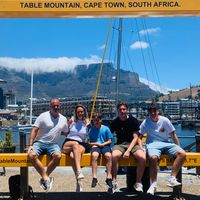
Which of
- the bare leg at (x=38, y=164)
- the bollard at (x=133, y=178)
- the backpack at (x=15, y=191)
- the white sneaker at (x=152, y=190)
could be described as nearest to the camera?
the white sneaker at (x=152, y=190)

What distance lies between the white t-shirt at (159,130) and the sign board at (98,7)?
77.6 inches

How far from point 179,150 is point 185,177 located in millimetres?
3266

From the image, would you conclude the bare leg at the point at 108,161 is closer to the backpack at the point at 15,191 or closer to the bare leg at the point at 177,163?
the bare leg at the point at 177,163

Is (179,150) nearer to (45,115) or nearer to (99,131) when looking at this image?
(99,131)

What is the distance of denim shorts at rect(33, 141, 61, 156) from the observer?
7.26 metres

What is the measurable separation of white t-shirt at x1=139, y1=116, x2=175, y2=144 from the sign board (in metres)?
1.97

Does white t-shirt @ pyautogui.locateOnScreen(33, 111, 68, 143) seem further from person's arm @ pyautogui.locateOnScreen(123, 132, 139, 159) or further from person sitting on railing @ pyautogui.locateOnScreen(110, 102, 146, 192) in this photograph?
person's arm @ pyautogui.locateOnScreen(123, 132, 139, 159)

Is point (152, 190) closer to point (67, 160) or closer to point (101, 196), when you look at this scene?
point (101, 196)

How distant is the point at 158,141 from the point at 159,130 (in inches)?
7.9

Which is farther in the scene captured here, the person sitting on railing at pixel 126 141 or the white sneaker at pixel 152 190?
the person sitting on railing at pixel 126 141

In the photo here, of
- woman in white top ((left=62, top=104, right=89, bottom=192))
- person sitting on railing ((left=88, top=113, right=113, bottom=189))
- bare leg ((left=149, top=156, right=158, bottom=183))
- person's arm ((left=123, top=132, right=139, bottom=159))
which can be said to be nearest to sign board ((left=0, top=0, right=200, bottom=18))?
woman in white top ((left=62, top=104, right=89, bottom=192))

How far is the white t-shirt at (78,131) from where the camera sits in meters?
7.71

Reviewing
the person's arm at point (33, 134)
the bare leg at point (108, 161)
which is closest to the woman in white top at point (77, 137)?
the bare leg at point (108, 161)

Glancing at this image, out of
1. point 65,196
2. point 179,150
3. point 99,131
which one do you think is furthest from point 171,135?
point 65,196
